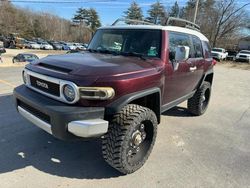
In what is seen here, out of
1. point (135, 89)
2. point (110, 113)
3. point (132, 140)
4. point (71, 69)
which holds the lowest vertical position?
point (132, 140)

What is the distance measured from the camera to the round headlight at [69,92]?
2.86 m

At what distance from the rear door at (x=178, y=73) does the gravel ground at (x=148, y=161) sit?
778mm

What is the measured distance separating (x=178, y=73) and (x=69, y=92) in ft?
6.73

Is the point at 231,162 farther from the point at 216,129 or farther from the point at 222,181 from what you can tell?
the point at 216,129

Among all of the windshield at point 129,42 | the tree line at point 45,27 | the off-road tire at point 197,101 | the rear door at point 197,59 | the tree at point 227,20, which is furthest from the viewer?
the tree line at point 45,27

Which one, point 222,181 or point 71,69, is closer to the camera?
point 71,69

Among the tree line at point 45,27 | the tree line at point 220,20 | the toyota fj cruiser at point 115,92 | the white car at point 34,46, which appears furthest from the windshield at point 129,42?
the tree line at point 45,27

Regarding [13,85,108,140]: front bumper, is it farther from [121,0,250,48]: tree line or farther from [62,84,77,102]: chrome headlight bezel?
[121,0,250,48]: tree line

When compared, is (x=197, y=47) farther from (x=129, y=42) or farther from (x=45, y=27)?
(x=45, y=27)

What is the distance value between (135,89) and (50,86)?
3.37 feet

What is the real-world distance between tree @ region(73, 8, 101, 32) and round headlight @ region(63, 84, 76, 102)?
288 feet

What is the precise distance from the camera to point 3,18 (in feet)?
195

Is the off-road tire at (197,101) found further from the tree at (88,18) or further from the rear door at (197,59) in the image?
the tree at (88,18)

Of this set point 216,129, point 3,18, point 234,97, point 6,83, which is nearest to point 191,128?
point 216,129
